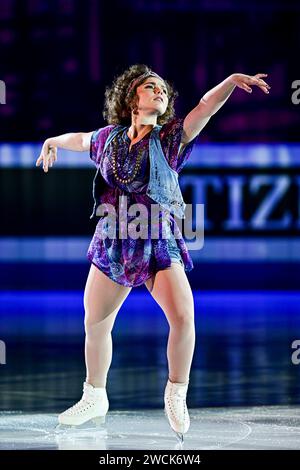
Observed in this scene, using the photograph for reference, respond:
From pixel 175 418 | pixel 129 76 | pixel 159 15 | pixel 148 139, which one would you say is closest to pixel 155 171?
pixel 148 139

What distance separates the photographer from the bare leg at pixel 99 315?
17.7 feet

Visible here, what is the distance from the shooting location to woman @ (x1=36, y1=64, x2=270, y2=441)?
513 cm

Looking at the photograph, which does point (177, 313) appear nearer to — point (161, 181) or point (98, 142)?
point (161, 181)

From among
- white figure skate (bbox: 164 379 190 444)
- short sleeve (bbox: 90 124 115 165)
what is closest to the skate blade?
white figure skate (bbox: 164 379 190 444)

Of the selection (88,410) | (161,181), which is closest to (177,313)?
(161,181)

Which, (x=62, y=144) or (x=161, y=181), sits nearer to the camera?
(x=161, y=181)

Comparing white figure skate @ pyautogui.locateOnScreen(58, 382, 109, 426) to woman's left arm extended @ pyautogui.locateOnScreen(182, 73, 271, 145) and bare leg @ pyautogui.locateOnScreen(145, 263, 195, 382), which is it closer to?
bare leg @ pyautogui.locateOnScreen(145, 263, 195, 382)

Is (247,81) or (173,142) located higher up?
(247,81)

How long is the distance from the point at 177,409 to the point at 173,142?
126cm

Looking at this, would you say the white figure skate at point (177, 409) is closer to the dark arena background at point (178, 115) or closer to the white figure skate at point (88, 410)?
the white figure skate at point (88, 410)

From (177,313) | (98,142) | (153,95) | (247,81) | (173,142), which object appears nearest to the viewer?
(247,81)

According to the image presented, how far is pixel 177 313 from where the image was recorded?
511cm

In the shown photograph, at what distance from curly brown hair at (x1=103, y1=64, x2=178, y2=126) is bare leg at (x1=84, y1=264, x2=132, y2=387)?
814mm

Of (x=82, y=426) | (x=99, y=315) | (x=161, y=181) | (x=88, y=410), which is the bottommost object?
(x=82, y=426)
